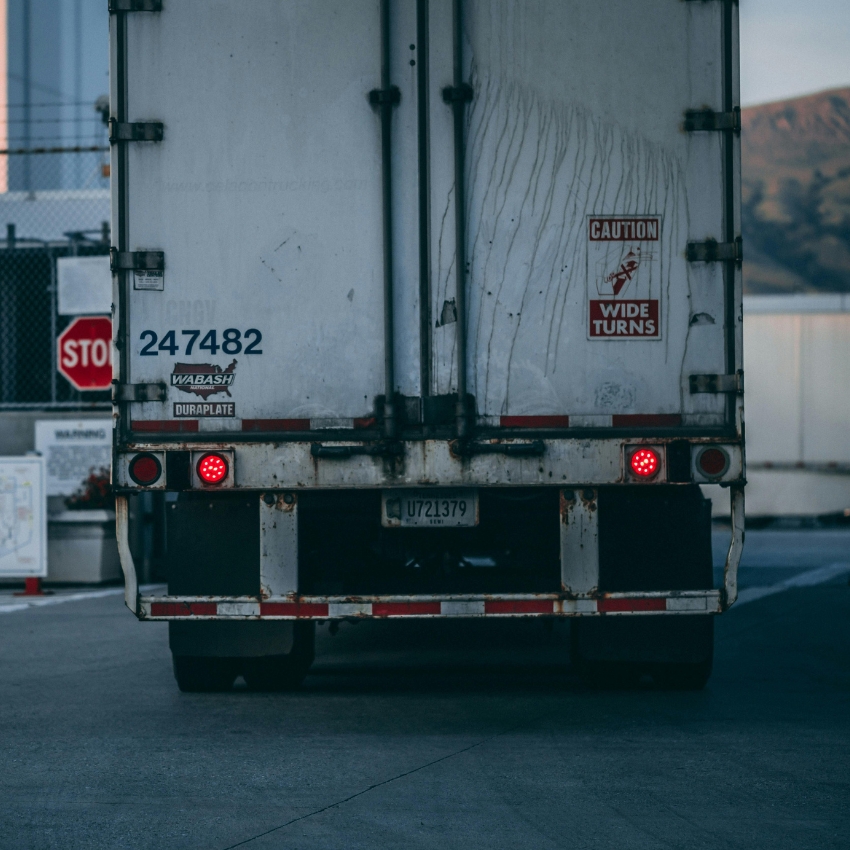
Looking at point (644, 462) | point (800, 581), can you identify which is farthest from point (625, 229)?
point (800, 581)

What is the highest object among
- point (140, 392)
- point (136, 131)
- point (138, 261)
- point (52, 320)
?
point (136, 131)

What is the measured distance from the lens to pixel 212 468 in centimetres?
733

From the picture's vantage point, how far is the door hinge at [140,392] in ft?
24.1

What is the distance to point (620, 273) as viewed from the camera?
735 cm

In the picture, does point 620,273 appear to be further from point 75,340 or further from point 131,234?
point 75,340

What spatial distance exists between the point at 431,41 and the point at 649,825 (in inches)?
162

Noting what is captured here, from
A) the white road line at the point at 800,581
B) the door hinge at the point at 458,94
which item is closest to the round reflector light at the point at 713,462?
the door hinge at the point at 458,94

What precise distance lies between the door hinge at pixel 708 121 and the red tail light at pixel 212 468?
2917 mm

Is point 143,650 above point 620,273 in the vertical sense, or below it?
below

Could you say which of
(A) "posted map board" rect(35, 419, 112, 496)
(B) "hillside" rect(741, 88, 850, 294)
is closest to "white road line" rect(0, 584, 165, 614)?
(A) "posted map board" rect(35, 419, 112, 496)

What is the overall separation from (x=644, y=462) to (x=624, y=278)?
94 centimetres

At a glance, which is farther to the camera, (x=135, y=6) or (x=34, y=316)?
(x=34, y=316)

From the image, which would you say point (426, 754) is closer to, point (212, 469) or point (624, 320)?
point (212, 469)

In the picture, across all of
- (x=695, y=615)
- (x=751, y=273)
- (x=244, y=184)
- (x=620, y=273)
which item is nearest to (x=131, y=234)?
(x=244, y=184)
